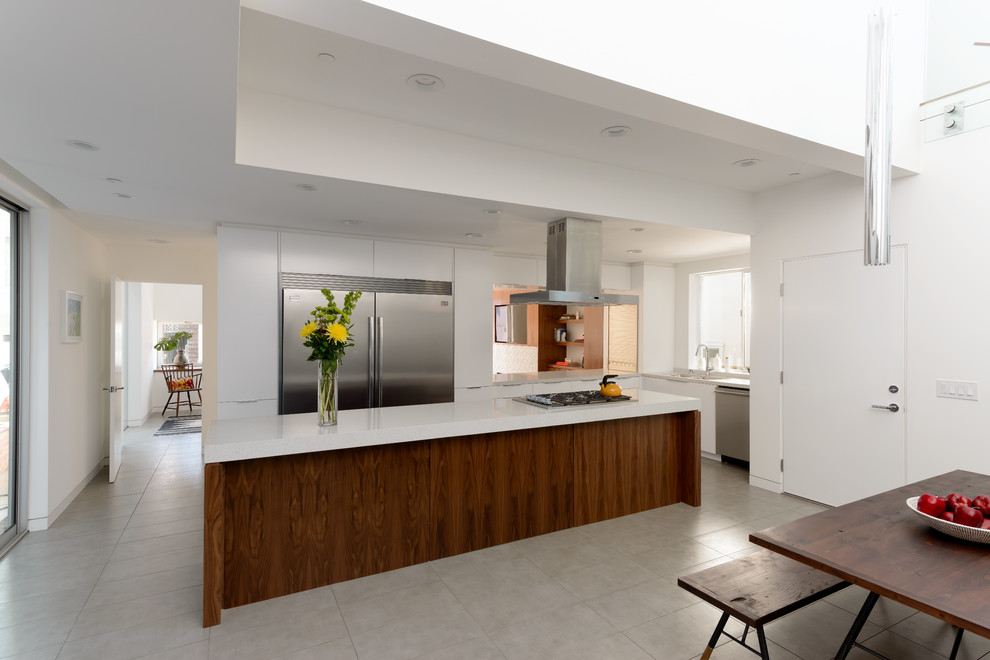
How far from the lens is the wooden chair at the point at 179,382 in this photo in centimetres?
814

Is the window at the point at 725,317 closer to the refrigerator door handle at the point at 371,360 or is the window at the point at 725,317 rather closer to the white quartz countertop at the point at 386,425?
the white quartz countertop at the point at 386,425

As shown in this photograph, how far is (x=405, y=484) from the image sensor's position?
298cm

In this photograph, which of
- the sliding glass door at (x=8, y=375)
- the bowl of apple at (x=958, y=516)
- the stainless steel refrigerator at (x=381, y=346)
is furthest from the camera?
the stainless steel refrigerator at (x=381, y=346)

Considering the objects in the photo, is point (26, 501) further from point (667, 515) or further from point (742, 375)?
point (742, 375)

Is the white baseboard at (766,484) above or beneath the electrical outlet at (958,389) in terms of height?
beneath

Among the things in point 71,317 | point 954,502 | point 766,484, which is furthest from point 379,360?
point 954,502

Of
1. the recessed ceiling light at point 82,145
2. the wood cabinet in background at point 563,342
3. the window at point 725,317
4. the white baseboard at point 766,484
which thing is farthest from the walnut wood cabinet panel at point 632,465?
the recessed ceiling light at point 82,145

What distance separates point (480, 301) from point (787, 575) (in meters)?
3.52

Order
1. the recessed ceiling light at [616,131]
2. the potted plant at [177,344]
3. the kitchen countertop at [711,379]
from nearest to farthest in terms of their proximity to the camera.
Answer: the recessed ceiling light at [616,131] < the kitchen countertop at [711,379] < the potted plant at [177,344]

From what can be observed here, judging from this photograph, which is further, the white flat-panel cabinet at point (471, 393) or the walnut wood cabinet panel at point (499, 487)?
the white flat-panel cabinet at point (471, 393)

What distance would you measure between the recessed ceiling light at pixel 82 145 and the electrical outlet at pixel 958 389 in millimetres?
Answer: 5001

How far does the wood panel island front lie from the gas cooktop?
87mm

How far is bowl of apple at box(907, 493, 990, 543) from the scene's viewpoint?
173 cm

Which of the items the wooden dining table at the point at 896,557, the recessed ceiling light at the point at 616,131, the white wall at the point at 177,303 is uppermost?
the recessed ceiling light at the point at 616,131
